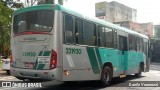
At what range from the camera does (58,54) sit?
9867 millimetres

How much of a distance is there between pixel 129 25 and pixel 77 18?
2528 inches

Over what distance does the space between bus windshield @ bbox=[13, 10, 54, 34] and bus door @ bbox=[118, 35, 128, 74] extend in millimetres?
5646

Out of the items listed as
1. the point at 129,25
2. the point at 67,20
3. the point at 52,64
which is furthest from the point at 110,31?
the point at 129,25

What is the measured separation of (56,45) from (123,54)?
644cm

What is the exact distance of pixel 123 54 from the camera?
1552cm

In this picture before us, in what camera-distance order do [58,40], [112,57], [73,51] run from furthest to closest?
1. [112,57]
2. [73,51]
3. [58,40]

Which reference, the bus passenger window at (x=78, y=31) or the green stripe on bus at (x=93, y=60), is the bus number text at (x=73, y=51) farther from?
the green stripe on bus at (x=93, y=60)

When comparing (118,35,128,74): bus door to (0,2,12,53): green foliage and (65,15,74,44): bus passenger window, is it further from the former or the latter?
(0,2,12,53): green foliage

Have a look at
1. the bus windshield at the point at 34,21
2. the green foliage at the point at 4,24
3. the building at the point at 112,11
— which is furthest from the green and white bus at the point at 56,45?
the building at the point at 112,11

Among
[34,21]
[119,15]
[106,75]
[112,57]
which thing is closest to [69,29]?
[34,21]

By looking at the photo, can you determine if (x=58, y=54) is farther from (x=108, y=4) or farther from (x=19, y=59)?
(x=108, y=4)

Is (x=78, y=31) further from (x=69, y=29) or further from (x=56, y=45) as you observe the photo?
(x=56, y=45)

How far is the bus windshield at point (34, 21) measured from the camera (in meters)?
10.2

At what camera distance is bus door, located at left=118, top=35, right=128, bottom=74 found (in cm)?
1504
